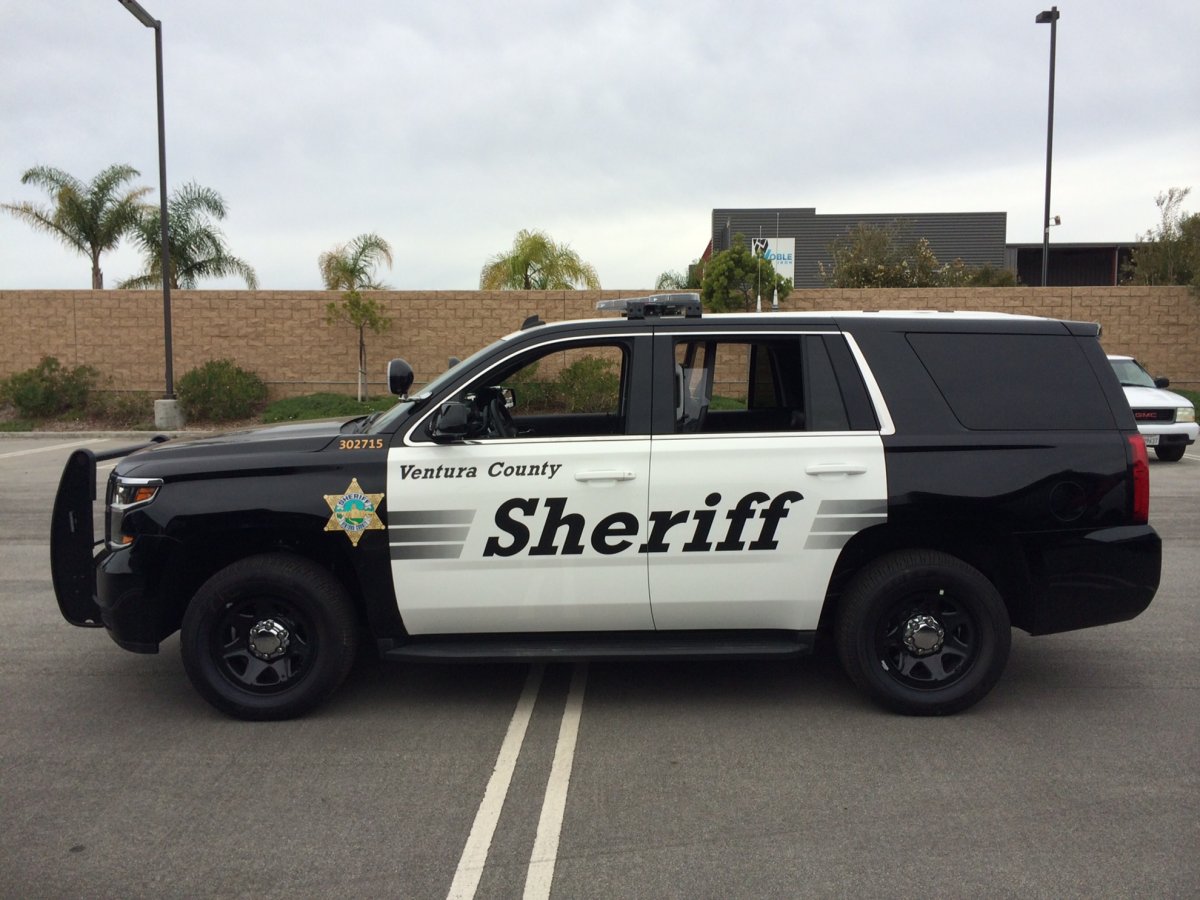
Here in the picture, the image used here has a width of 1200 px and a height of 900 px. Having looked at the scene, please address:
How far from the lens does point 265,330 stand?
24.3m

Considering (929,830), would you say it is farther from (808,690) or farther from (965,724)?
(808,690)

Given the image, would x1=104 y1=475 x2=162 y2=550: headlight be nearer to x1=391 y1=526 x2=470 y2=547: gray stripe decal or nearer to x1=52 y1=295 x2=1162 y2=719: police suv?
x1=52 y1=295 x2=1162 y2=719: police suv

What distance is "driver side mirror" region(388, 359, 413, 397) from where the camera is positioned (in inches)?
215

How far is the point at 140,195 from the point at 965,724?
27942 millimetres

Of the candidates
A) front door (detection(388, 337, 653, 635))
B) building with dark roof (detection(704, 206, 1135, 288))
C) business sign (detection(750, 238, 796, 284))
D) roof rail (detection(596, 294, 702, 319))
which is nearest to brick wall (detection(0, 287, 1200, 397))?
business sign (detection(750, 238, 796, 284))

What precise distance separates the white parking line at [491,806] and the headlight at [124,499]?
201 cm

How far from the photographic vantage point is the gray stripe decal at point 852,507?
496 cm

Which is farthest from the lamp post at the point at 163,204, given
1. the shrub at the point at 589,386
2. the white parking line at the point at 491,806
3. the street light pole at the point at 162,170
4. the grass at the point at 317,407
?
the white parking line at the point at 491,806

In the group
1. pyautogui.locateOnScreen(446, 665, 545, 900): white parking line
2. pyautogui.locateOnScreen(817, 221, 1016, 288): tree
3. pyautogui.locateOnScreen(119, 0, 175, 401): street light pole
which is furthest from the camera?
pyautogui.locateOnScreen(817, 221, 1016, 288): tree

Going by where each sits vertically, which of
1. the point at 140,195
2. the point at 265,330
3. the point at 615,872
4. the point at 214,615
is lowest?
the point at 615,872

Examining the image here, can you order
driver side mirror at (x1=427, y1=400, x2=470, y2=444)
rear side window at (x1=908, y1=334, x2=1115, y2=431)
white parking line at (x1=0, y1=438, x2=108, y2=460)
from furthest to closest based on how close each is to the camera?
white parking line at (x1=0, y1=438, x2=108, y2=460) < rear side window at (x1=908, y1=334, x2=1115, y2=431) < driver side mirror at (x1=427, y1=400, x2=470, y2=444)

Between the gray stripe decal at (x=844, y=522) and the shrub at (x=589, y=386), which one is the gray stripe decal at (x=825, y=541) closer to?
the gray stripe decal at (x=844, y=522)

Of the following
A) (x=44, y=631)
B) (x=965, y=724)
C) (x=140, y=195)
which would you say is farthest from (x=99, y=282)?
(x=965, y=724)

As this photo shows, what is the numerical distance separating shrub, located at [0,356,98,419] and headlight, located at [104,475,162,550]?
19979mm
